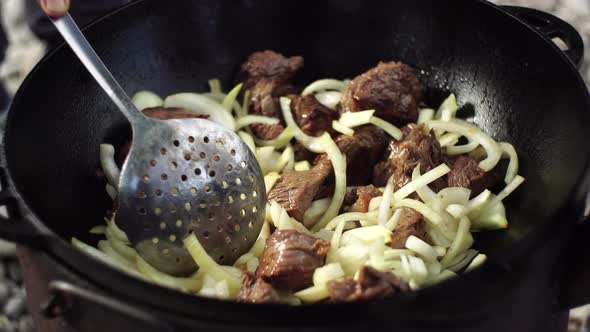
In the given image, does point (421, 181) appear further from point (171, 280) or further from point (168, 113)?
point (168, 113)

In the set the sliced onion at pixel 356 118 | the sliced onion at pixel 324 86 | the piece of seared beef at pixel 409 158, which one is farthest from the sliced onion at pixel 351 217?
the sliced onion at pixel 324 86

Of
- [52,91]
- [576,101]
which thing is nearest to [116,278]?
[52,91]

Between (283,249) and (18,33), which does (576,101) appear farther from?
(18,33)

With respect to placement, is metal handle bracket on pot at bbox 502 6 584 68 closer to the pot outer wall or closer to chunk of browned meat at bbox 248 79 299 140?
the pot outer wall

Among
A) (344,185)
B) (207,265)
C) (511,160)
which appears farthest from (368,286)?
(511,160)

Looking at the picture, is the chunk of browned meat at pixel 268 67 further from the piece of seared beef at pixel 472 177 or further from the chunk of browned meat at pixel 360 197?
the piece of seared beef at pixel 472 177

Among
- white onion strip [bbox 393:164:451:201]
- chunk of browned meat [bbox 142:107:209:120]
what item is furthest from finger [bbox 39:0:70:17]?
white onion strip [bbox 393:164:451:201]
